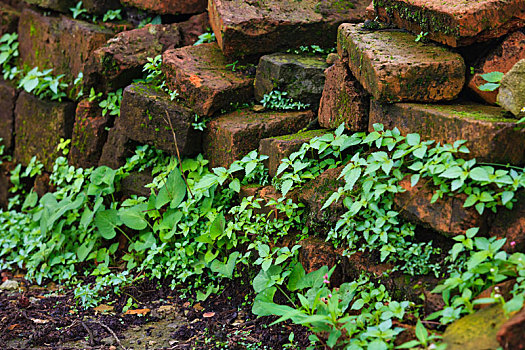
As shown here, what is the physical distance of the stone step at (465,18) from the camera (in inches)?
118

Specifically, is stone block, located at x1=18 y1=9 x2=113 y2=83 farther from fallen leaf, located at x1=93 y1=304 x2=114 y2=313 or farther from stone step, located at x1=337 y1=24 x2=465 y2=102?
stone step, located at x1=337 y1=24 x2=465 y2=102

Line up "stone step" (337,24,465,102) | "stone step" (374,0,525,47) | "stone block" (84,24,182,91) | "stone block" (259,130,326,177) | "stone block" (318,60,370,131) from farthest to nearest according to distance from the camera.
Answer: "stone block" (84,24,182,91), "stone block" (259,130,326,177), "stone block" (318,60,370,131), "stone step" (337,24,465,102), "stone step" (374,0,525,47)

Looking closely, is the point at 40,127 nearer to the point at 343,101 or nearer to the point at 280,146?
the point at 280,146

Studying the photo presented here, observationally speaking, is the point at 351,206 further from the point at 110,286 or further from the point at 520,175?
the point at 110,286

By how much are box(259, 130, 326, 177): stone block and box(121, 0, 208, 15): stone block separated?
175cm

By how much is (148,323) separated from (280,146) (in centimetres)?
139

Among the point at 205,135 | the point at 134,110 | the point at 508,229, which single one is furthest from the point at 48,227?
the point at 508,229

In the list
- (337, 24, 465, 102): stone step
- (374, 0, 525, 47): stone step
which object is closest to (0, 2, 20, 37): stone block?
(337, 24, 465, 102): stone step

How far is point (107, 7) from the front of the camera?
518 centimetres

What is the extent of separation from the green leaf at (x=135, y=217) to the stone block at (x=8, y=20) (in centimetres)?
275

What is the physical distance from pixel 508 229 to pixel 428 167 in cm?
47

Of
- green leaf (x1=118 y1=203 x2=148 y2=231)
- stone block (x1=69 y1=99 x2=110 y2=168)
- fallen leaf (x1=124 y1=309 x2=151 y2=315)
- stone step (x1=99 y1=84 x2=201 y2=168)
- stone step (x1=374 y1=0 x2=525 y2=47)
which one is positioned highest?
stone step (x1=374 y1=0 x2=525 y2=47)

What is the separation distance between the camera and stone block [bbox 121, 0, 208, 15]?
484 cm

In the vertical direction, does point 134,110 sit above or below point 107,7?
below
